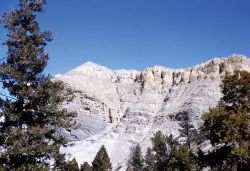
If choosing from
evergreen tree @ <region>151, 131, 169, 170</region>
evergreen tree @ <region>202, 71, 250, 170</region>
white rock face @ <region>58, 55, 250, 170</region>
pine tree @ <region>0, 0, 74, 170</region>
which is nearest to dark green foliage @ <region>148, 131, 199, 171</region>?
evergreen tree @ <region>151, 131, 169, 170</region>

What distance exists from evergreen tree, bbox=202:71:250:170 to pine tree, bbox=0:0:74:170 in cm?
1002

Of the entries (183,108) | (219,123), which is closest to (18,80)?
(219,123)

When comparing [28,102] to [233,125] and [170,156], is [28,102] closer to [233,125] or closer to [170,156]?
[233,125]

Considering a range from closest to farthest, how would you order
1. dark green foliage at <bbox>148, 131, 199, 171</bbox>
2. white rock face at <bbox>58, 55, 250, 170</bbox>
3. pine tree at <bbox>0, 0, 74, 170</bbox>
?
pine tree at <bbox>0, 0, 74, 170</bbox> → dark green foliage at <bbox>148, 131, 199, 171</bbox> → white rock face at <bbox>58, 55, 250, 170</bbox>

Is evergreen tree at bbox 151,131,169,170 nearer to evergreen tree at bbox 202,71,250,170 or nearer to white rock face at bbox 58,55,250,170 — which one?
evergreen tree at bbox 202,71,250,170

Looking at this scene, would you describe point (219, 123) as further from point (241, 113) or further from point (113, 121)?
point (113, 121)

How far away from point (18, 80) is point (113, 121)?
5683 inches

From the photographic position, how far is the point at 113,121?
164625 mm

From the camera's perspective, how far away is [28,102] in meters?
21.0

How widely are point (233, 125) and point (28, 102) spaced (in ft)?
42.3

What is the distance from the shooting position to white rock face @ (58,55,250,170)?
5468 inches

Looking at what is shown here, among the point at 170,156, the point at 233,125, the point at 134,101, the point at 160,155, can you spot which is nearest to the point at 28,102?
the point at 233,125

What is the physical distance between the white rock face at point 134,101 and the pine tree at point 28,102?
101766mm

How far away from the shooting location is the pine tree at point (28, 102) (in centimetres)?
1980
